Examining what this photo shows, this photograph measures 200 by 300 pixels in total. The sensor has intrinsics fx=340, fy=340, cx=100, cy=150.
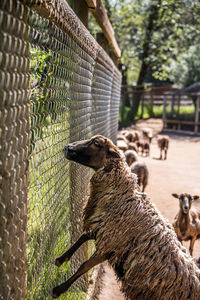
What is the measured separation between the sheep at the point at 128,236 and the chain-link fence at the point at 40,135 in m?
0.26

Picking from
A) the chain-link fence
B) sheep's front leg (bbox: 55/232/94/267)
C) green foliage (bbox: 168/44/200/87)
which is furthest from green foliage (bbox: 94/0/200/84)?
sheep's front leg (bbox: 55/232/94/267)

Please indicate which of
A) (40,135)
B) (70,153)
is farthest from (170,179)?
(40,135)

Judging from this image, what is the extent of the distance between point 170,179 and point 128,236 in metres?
8.83

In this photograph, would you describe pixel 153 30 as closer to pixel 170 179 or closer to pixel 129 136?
pixel 129 136

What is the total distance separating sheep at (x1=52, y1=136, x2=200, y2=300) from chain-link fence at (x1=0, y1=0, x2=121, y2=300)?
0.86 feet

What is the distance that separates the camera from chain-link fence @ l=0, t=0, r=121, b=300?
1.41 metres

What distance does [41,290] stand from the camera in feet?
8.41

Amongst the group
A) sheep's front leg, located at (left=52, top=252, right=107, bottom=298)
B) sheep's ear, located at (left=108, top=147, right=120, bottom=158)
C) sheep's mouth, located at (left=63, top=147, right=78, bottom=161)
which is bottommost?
sheep's front leg, located at (left=52, top=252, right=107, bottom=298)

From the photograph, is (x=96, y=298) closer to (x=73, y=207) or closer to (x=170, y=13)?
(x=73, y=207)

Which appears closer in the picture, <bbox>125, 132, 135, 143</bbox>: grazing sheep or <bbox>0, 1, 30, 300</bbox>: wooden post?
<bbox>0, 1, 30, 300</bbox>: wooden post

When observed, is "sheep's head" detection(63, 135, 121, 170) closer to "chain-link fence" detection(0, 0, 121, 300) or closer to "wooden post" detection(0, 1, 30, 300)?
"chain-link fence" detection(0, 0, 121, 300)

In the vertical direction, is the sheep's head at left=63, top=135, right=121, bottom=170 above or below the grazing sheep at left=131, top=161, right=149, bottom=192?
above

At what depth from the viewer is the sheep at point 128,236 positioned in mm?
3006

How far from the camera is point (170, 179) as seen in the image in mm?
11586
